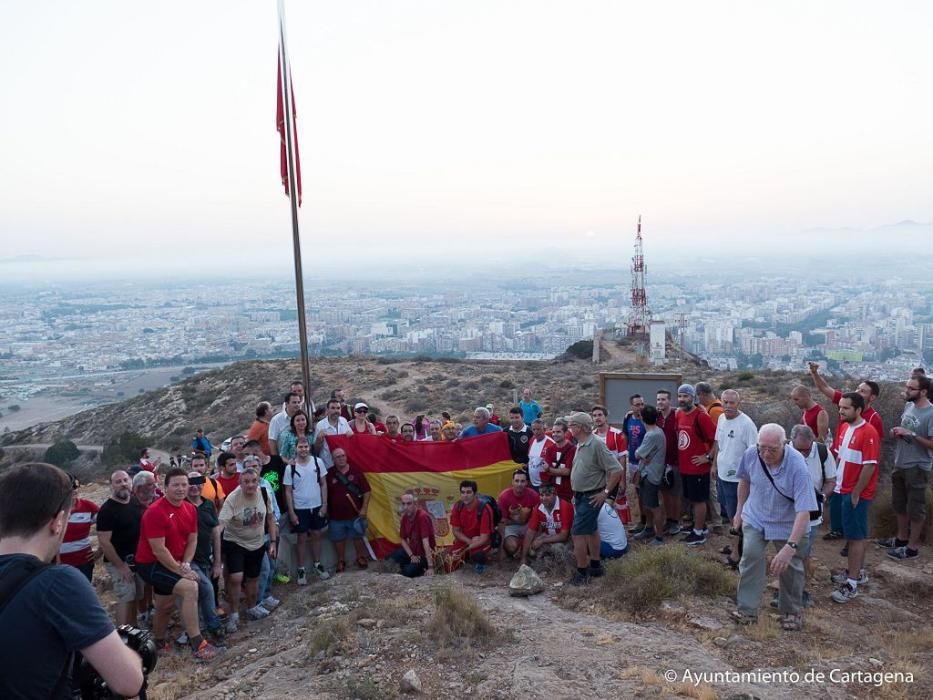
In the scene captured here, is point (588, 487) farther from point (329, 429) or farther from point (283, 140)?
point (283, 140)

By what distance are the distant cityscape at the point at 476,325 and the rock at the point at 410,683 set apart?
24510mm

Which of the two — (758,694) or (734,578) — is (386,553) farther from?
(758,694)

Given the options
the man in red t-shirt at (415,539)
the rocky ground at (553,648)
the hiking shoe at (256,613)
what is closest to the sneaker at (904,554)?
the rocky ground at (553,648)

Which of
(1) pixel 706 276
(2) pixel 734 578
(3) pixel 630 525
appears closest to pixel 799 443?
(2) pixel 734 578

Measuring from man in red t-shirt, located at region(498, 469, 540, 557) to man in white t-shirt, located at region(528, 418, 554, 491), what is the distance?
1.12 ft

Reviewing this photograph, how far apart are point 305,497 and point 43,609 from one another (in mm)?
6169

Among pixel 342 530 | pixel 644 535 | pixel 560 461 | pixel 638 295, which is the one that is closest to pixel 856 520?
pixel 644 535

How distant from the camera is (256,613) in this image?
7.48 m

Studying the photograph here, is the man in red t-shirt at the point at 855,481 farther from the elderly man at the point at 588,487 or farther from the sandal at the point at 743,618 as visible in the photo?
the elderly man at the point at 588,487

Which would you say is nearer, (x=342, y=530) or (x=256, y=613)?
(x=256, y=613)

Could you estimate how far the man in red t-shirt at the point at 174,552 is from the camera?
6.39 metres

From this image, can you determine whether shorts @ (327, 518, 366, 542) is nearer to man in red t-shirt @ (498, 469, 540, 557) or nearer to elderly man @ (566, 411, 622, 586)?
man in red t-shirt @ (498, 469, 540, 557)

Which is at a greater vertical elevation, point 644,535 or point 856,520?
point 856,520

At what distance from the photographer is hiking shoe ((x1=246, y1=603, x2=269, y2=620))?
24.5 feet
